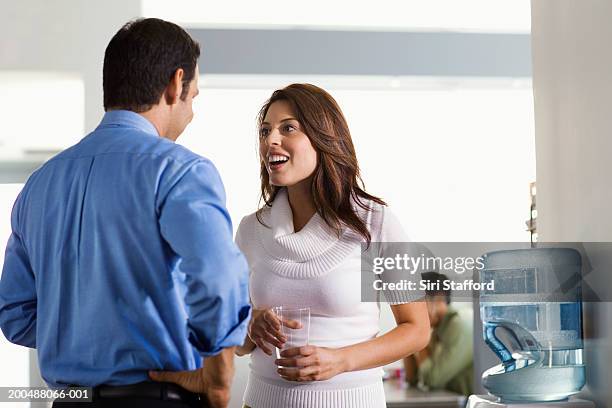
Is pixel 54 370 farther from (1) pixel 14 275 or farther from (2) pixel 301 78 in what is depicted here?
(2) pixel 301 78

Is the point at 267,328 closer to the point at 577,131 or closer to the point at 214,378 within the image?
the point at 214,378

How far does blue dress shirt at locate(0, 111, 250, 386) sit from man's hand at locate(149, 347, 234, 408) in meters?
0.03

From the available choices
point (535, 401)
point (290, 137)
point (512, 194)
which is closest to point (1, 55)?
point (290, 137)

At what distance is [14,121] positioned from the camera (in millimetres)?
3723

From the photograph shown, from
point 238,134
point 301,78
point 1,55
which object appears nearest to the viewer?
point 1,55

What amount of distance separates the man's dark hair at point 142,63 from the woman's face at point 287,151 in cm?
49

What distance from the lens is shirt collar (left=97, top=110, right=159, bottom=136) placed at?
1451mm

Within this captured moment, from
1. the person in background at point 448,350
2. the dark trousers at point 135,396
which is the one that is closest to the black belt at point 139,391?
the dark trousers at point 135,396

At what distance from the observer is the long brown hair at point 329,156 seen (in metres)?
1.94

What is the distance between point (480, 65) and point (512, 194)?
43.2 inches

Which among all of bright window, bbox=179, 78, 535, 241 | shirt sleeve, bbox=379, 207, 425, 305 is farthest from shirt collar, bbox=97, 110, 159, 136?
bright window, bbox=179, 78, 535, 241

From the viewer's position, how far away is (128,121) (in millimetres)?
1451

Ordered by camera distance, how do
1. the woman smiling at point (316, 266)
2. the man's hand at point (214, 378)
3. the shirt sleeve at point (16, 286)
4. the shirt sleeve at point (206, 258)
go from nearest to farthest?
1. the shirt sleeve at point (206, 258)
2. the man's hand at point (214, 378)
3. the shirt sleeve at point (16, 286)
4. the woman smiling at point (316, 266)

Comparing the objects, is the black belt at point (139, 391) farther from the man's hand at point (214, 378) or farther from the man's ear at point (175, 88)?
the man's ear at point (175, 88)
